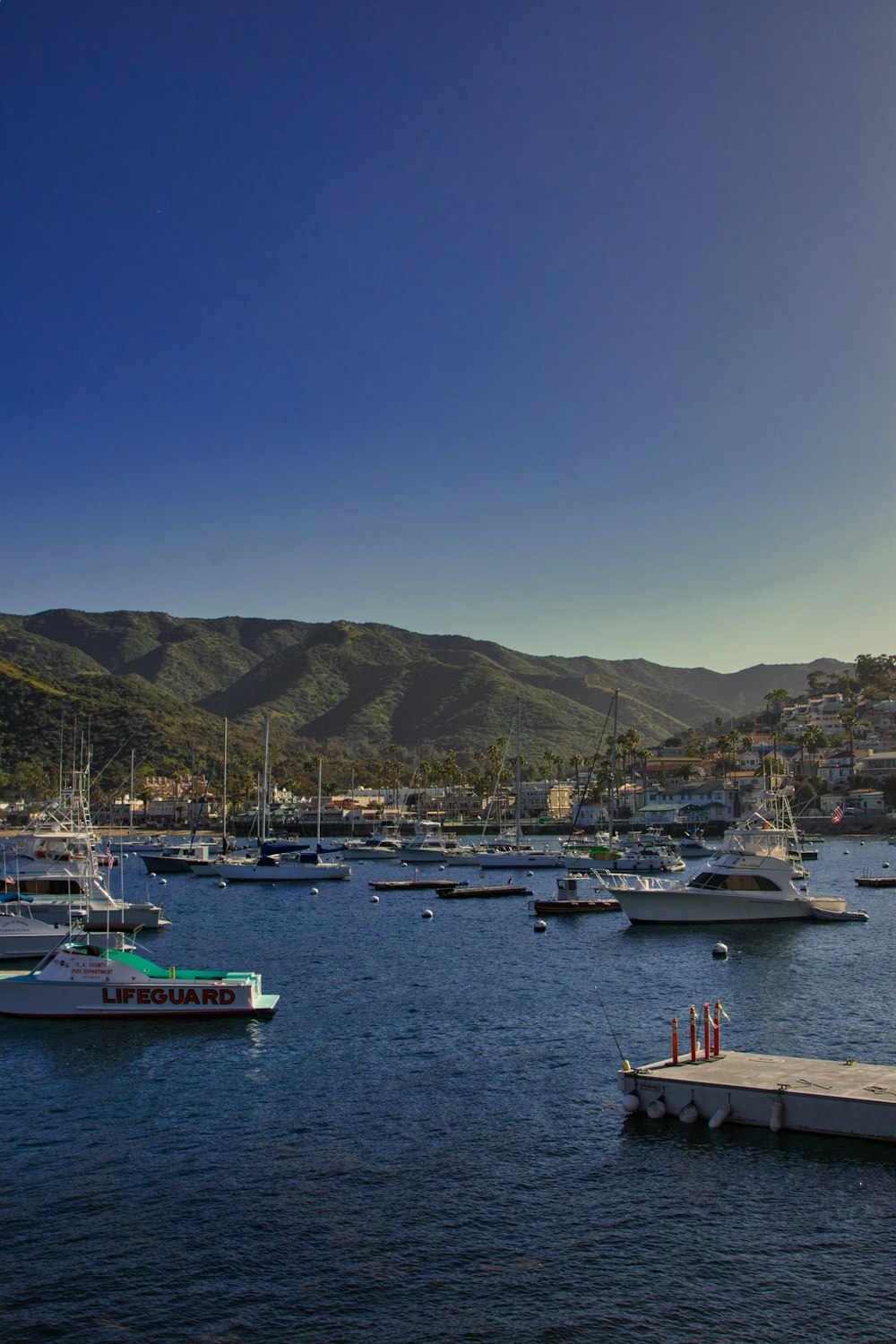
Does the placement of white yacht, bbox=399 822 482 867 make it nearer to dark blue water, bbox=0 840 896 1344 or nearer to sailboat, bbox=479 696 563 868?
sailboat, bbox=479 696 563 868

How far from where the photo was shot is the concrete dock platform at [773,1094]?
24.1 meters

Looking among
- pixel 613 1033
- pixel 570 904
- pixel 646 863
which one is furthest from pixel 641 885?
pixel 646 863

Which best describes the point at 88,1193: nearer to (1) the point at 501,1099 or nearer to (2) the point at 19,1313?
(2) the point at 19,1313

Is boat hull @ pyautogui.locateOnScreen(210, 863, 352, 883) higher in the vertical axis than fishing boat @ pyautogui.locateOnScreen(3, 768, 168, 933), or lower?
lower

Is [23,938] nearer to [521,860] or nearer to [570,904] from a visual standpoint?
[570,904]

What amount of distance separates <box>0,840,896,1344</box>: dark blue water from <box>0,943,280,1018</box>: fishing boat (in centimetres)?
82

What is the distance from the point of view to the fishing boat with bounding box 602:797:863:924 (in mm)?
65250

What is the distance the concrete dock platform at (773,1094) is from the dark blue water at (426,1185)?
52 cm

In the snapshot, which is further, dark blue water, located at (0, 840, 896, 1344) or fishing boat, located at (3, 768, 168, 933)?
fishing boat, located at (3, 768, 168, 933)

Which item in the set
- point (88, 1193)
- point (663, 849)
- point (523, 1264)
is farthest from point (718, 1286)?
point (663, 849)

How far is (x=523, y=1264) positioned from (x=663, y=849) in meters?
94.9

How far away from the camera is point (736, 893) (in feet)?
214

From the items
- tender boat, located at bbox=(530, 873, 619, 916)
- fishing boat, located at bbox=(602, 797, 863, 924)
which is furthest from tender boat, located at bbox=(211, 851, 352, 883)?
fishing boat, located at bbox=(602, 797, 863, 924)

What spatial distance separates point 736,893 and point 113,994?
134 feet
